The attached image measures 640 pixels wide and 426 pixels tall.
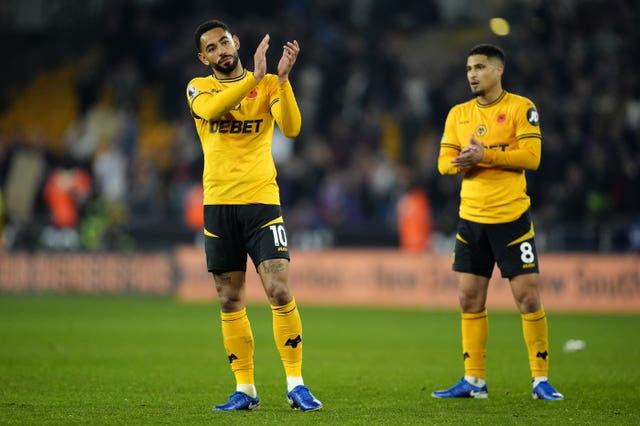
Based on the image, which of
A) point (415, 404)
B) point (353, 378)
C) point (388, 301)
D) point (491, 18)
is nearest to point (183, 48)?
point (491, 18)

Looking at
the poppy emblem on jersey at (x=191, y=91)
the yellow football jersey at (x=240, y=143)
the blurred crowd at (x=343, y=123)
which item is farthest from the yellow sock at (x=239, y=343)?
the blurred crowd at (x=343, y=123)

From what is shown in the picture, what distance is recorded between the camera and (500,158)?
26.5ft

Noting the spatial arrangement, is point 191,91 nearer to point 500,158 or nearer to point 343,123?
point 500,158

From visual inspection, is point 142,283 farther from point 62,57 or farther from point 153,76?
point 62,57

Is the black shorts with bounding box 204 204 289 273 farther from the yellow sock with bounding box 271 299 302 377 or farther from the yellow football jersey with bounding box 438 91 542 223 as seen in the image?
the yellow football jersey with bounding box 438 91 542 223

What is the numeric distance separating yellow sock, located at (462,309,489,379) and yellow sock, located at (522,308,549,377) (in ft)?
1.11

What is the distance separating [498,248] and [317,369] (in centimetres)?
256

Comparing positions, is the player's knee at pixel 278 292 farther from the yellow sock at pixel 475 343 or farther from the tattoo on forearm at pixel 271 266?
the yellow sock at pixel 475 343

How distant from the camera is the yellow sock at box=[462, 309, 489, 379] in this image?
8.29m

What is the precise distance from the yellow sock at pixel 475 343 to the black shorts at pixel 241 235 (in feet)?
5.86

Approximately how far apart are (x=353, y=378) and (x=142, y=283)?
12.1m

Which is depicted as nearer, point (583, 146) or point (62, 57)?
point (583, 146)

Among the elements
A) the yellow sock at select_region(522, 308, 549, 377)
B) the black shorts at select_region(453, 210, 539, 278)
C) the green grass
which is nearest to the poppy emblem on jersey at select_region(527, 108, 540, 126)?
the black shorts at select_region(453, 210, 539, 278)

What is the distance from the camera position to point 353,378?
30.6 feet
